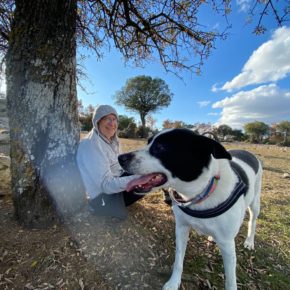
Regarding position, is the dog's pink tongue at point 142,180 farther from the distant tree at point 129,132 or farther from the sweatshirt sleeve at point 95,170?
the distant tree at point 129,132

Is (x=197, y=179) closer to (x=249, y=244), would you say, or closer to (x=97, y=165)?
(x=97, y=165)

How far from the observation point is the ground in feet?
6.93

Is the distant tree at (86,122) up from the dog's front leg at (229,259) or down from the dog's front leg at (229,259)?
up

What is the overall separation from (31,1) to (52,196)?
206 cm

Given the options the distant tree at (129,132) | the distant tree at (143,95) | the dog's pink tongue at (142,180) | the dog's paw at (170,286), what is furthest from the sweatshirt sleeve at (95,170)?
the distant tree at (143,95)

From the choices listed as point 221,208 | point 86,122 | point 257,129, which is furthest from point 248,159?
point 257,129

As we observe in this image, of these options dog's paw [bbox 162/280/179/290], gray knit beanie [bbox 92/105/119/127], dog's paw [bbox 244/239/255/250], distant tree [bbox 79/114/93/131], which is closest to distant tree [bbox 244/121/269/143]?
distant tree [bbox 79/114/93/131]

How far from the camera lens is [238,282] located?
2363 mm

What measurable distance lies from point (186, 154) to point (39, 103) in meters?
1.61

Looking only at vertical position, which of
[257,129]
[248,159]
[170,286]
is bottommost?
[170,286]

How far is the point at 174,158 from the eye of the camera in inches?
76.0

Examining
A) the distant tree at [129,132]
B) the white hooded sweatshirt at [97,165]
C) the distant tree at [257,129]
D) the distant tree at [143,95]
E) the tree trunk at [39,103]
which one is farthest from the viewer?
the distant tree at [257,129]

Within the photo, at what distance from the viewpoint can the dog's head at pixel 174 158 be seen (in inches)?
75.3

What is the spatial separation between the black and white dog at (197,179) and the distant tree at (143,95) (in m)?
35.2
